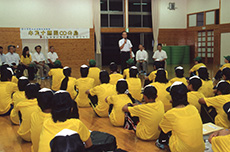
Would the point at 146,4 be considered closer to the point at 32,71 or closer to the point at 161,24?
the point at 161,24

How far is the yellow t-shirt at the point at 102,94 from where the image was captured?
3.86 metres

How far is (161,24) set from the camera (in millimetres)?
13750

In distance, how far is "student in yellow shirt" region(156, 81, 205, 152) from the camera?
2.22 metres

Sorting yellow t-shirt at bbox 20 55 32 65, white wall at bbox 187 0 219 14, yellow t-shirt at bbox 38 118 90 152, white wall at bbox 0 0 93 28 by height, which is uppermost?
white wall at bbox 187 0 219 14

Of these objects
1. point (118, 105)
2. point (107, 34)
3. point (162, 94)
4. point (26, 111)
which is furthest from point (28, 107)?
point (107, 34)

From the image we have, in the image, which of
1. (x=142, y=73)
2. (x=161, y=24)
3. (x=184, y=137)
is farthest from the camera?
(x=161, y=24)

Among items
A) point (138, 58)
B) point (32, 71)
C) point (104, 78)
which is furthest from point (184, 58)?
point (104, 78)

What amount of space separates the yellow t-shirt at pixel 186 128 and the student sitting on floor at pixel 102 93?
1673mm

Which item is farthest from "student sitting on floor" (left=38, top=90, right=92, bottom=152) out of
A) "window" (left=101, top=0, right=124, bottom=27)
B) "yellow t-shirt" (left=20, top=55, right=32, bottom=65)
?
"window" (left=101, top=0, right=124, bottom=27)

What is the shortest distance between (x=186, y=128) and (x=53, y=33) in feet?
34.6

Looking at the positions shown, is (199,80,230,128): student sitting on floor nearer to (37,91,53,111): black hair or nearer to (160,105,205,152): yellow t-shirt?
(160,105,205,152): yellow t-shirt

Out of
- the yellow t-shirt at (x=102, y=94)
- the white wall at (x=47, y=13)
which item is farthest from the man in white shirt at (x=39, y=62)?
the yellow t-shirt at (x=102, y=94)

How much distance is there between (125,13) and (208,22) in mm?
4696

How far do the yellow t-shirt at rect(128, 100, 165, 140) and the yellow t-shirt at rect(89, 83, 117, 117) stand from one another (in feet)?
3.36
